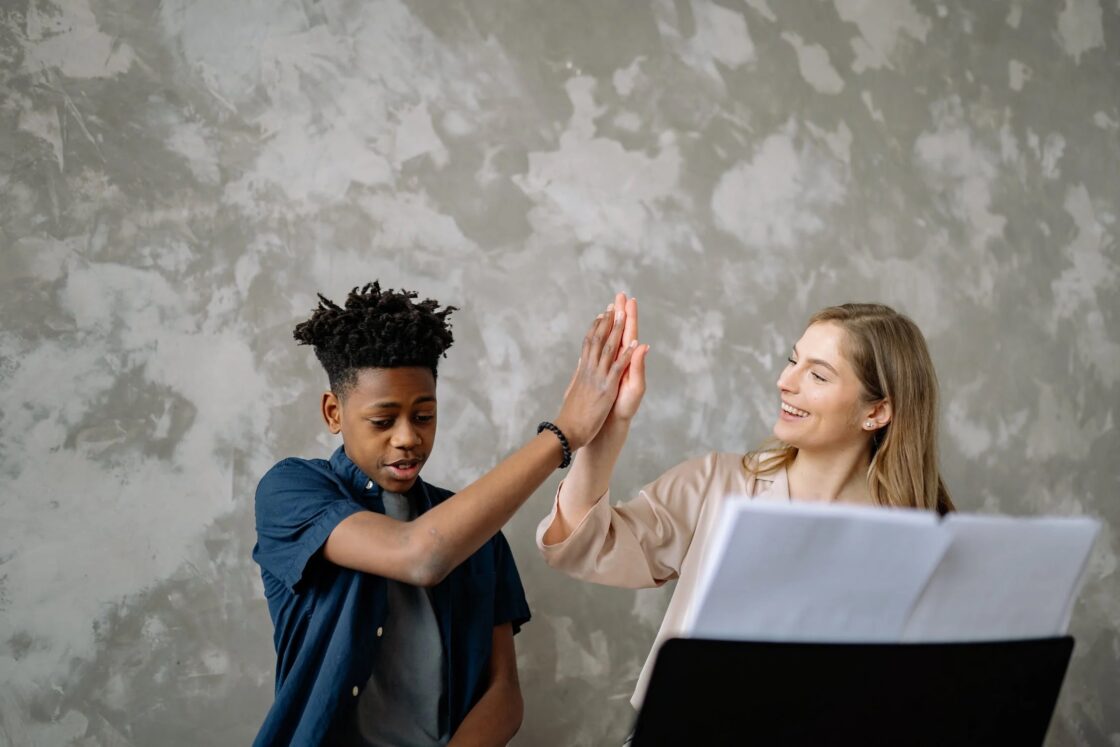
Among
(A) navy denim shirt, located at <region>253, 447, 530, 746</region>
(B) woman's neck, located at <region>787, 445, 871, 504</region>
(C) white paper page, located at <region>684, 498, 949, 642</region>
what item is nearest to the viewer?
(C) white paper page, located at <region>684, 498, 949, 642</region>

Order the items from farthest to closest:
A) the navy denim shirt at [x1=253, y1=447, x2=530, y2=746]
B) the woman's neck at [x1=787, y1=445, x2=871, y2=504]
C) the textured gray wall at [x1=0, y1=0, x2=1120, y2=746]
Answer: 1. the textured gray wall at [x1=0, y1=0, x2=1120, y2=746]
2. the woman's neck at [x1=787, y1=445, x2=871, y2=504]
3. the navy denim shirt at [x1=253, y1=447, x2=530, y2=746]

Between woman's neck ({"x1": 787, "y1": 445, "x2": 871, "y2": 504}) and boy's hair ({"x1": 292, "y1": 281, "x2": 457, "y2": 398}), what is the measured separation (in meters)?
0.73

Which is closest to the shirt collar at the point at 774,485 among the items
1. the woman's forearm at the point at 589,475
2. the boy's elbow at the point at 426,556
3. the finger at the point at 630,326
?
the woman's forearm at the point at 589,475

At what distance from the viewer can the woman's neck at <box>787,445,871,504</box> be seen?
2053 millimetres

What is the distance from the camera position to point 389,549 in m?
1.60

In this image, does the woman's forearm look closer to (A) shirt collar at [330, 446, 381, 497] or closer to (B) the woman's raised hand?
(B) the woman's raised hand

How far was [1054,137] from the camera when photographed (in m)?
3.07

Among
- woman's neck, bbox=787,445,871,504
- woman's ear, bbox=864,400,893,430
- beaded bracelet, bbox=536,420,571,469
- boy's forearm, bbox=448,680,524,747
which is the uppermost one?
woman's ear, bbox=864,400,893,430

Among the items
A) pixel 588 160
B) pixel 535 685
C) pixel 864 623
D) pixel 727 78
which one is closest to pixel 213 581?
pixel 535 685

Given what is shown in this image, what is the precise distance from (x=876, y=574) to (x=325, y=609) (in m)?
0.90

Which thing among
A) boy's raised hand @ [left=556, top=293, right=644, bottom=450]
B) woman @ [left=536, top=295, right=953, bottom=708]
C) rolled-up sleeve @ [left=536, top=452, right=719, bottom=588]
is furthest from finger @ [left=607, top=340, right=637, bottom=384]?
woman @ [left=536, top=295, right=953, bottom=708]

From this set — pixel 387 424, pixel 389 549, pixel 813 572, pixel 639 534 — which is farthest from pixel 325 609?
pixel 813 572

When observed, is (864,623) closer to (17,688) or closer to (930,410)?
(930,410)

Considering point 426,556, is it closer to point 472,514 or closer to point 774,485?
point 472,514
